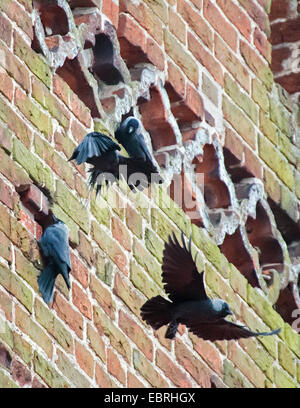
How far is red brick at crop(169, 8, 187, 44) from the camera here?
29.7 feet

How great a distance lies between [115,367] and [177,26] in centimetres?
218

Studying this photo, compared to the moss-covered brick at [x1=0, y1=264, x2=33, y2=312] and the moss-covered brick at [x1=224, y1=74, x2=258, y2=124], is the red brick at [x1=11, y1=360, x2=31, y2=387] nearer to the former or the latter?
the moss-covered brick at [x1=0, y1=264, x2=33, y2=312]

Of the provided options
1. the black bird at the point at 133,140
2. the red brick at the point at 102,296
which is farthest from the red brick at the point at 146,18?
the red brick at the point at 102,296

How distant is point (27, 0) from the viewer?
7.56m

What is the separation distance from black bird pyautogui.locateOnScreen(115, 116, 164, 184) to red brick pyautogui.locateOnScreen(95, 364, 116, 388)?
768 millimetres

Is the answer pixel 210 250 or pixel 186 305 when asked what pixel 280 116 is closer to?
pixel 210 250

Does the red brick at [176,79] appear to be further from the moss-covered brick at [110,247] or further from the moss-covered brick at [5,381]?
the moss-covered brick at [5,381]

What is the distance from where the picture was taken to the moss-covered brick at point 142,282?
25.9 feet

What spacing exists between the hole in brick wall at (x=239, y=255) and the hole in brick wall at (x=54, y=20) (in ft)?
5.47

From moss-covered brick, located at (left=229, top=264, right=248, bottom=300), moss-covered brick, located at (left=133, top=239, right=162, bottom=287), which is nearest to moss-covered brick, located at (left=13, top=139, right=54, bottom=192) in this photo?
moss-covered brick, located at (left=133, top=239, right=162, bottom=287)

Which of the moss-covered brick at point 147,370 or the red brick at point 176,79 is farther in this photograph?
the red brick at point 176,79

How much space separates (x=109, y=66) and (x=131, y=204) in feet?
2.13

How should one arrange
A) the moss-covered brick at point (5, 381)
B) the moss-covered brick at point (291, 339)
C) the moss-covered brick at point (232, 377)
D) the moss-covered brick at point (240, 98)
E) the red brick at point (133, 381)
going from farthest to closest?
the moss-covered brick at point (240, 98)
the moss-covered brick at point (291, 339)
the moss-covered brick at point (232, 377)
the red brick at point (133, 381)
the moss-covered brick at point (5, 381)

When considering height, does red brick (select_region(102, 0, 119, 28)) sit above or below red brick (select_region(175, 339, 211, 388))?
above
